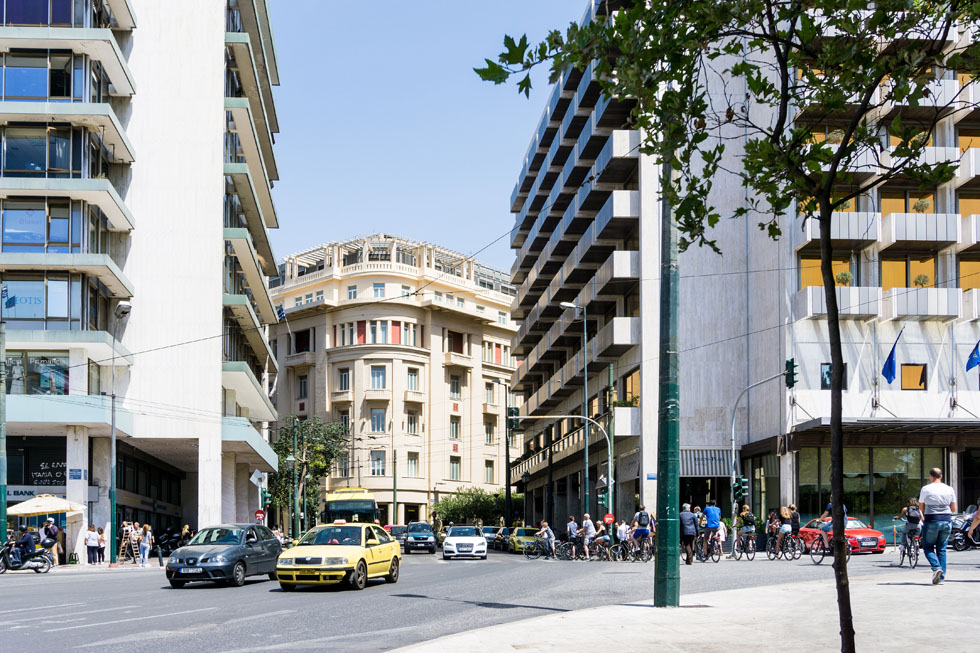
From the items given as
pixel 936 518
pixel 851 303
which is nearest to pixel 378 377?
pixel 851 303

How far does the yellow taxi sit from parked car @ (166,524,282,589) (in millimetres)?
1750

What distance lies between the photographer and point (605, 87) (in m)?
7.43

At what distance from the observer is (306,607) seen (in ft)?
58.9

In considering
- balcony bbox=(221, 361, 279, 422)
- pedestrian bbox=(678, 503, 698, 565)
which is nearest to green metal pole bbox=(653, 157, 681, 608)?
pedestrian bbox=(678, 503, 698, 565)

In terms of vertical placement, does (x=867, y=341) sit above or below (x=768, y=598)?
above

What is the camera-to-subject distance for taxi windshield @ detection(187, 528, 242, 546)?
25094mm

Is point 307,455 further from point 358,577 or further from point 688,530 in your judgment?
point 358,577

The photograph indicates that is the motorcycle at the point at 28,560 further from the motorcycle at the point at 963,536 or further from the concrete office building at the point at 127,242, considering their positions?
the motorcycle at the point at 963,536

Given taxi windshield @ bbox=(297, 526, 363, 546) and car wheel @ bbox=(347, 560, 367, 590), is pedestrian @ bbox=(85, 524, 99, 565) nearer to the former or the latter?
taxi windshield @ bbox=(297, 526, 363, 546)

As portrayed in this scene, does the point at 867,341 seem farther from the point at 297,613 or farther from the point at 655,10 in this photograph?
the point at 655,10

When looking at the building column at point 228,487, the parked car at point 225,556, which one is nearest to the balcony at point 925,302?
the parked car at point 225,556

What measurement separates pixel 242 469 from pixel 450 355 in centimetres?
3371

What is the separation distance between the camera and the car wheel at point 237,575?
2417cm

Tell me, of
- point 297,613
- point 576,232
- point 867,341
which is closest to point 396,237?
point 576,232
